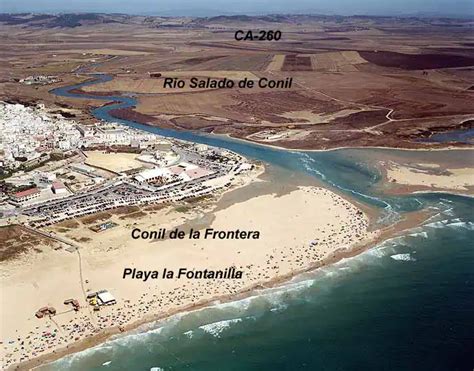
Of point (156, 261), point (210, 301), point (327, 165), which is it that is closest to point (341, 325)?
point (210, 301)

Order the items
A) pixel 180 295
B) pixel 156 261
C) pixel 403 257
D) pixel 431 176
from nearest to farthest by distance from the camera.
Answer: pixel 180 295 < pixel 156 261 < pixel 403 257 < pixel 431 176

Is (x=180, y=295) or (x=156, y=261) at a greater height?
(x=156, y=261)

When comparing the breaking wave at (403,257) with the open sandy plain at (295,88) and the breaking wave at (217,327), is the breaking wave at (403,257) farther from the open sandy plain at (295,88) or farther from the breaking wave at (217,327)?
the open sandy plain at (295,88)

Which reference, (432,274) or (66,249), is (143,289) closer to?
(66,249)

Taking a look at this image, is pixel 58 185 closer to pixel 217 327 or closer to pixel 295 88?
pixel 217 327

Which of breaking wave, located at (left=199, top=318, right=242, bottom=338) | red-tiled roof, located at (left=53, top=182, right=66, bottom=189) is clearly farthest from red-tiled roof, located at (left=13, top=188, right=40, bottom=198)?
breaking wave, located at (left=199, top=318, right=242, bottom=338)

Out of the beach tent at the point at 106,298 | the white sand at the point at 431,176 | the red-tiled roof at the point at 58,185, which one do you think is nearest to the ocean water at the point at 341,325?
the beach tent at the point at 106,298
